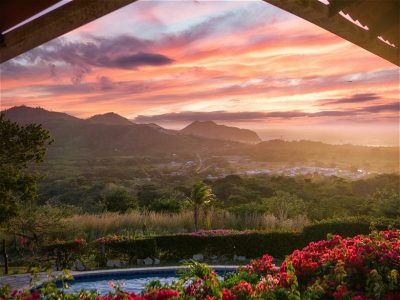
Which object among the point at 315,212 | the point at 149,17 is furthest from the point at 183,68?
the point at 315,212

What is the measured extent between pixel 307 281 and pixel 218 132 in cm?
11004

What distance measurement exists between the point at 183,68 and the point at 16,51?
42.4 feet

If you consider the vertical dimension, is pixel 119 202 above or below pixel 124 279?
above

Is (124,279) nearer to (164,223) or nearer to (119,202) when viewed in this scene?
(164,223)

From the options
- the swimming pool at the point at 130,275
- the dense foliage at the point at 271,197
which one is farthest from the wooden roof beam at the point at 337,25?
the dense foliage at the point at 271,197

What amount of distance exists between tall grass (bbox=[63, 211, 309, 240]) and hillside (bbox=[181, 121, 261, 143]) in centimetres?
9005

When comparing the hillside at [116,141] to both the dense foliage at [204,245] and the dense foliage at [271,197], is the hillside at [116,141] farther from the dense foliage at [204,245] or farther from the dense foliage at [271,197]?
the dense foliage at [204,245]

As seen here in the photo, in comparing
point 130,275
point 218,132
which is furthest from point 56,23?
point 218,132

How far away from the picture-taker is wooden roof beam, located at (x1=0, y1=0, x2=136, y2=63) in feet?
6.12

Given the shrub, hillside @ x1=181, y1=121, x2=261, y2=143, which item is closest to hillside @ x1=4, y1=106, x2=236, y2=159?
hillside @ x1=181, y1=121, x2=261, y2=143

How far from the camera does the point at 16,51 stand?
6.80 ft

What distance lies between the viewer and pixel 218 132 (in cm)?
11569

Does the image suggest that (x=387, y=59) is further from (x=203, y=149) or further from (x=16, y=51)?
(x=203, y=149)

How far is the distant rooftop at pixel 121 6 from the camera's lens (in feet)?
6.07
